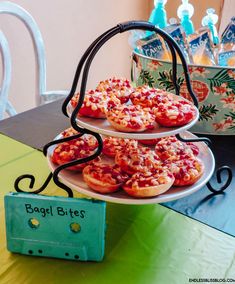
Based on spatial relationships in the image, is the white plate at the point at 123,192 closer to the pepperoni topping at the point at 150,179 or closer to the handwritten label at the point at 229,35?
the pepperoni topping at the point at 150,179

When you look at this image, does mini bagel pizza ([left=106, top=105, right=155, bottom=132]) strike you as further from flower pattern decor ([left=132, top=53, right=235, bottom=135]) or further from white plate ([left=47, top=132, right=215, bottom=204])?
flower pattern decor ([left=132, top=53, right=235, bottom=135])

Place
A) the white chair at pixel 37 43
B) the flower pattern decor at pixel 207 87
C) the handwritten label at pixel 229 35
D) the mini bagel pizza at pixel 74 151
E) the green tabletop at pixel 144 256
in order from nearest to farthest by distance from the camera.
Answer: the green tabletop at pixel 144 256, the mini bagel pizza at pixel 74 151, the flower pattern decor at pixel 207 87, the handwritten label at pixel 229 35, the white chair at pixel 37 43

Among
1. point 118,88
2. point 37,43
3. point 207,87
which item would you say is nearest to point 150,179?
point 118,88

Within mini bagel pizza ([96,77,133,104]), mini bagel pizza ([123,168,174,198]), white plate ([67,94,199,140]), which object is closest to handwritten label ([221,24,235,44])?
mini bagel pizza ([96,77,133,104])

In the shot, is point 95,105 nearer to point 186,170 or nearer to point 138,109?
point 138,109

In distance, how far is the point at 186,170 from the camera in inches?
25.1

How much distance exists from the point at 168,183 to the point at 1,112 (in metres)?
0.99

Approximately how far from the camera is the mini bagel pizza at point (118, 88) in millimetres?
743

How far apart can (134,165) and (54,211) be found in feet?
0.55

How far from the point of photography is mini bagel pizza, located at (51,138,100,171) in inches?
25.6

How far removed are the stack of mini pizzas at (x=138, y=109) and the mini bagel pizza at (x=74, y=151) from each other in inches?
3.1

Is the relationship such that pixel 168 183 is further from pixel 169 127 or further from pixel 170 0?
pixel 170 0

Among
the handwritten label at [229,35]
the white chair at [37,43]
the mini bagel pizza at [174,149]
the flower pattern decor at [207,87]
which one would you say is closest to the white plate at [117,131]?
the mini bagel pizza at [174,149]

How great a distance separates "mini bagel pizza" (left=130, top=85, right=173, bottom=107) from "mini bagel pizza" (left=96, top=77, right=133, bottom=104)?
0.06 ft
